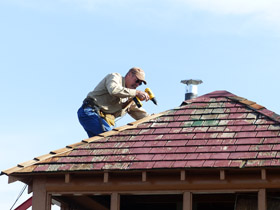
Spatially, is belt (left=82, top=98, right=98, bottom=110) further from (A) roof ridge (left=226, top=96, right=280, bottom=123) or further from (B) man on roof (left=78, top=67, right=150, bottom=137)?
(A) roof ridge (left=226, top=96, right=280, bottom=123)

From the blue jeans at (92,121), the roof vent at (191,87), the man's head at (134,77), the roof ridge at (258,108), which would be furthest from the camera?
the roof vent at (191,87)

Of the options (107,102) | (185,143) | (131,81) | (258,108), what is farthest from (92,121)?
(258,108)

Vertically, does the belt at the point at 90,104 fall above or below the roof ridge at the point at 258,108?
above

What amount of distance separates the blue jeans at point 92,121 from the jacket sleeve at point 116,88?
0.60 meters

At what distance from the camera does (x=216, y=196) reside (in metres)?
16.4

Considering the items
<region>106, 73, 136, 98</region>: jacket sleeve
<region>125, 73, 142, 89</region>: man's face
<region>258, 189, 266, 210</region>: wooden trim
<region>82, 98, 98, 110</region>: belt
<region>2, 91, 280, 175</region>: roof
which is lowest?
<region>258, 189, 266, 210</region>: wooden trim

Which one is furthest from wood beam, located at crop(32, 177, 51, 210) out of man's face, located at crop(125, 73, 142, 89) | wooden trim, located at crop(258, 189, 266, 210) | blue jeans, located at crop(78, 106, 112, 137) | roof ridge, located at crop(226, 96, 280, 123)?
roof ridge, located at crop(226, 96, 280, 123)

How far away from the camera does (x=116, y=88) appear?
17078 mm

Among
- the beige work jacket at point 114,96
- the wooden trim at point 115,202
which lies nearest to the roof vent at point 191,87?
the beige work jacket at point 114,96

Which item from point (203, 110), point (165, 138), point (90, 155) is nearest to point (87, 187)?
point (90, 155)

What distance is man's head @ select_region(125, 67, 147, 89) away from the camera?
1752 cm

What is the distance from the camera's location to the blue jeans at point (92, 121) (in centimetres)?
1739

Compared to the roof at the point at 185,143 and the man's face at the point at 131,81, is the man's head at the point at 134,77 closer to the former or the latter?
the man's face at the point at 131,81

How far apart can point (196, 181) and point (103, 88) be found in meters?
3.32
